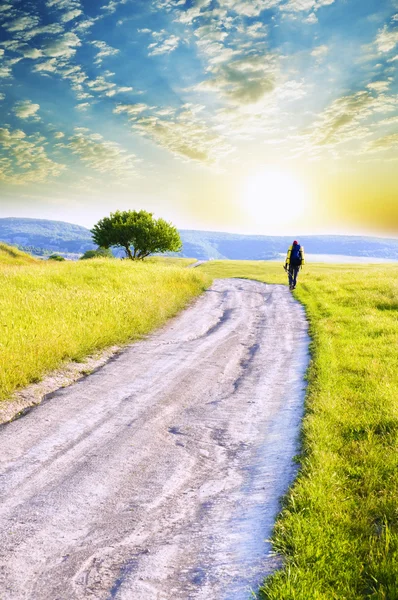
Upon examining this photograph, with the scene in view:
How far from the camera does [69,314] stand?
38.4 ft

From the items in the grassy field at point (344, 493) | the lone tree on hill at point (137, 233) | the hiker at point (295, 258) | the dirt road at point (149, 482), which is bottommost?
the dirt road at point (149, 482)

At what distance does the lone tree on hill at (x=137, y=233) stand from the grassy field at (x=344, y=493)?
43.3 meters

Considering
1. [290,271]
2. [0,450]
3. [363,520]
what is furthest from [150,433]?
[290,271]

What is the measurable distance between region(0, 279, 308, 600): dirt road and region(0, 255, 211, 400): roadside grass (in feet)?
3.77

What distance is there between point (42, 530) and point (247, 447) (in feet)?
9.49

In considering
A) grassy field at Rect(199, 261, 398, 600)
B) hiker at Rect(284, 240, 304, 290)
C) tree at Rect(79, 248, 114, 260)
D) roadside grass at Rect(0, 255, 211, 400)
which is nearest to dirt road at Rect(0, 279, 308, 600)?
grassy field at Rect(199, 261, 398, 600)

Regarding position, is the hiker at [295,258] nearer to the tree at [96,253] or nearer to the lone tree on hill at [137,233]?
the lone tree on hill at [137,233]

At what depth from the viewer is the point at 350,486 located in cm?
439

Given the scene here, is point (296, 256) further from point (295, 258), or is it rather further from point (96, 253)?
point (96, 253)

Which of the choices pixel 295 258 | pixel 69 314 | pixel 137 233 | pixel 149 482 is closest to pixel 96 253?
pixel 137 233

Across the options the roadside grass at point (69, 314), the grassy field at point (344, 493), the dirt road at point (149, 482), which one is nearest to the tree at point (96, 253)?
the roadside grass at point (69, 314)

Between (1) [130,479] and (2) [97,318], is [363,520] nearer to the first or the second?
(1) [130,479]

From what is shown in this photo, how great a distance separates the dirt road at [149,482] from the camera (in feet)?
10.7

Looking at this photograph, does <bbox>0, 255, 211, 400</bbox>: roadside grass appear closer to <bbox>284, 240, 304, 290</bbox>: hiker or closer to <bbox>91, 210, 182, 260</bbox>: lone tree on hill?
<bbox>284, 240, 304, 290</bbox>: hiker
